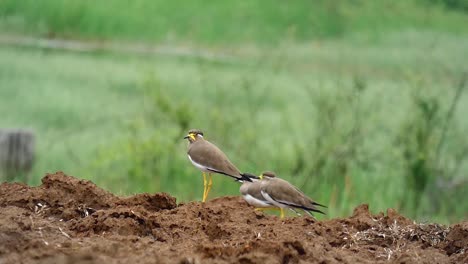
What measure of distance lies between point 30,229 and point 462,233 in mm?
1932

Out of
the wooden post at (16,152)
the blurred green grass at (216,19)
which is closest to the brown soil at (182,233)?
the wooden post at (16,152)

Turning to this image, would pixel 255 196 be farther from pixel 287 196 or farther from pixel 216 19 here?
pixel 216 19

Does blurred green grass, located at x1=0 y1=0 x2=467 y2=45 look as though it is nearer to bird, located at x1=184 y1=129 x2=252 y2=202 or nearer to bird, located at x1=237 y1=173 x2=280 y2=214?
bird, located at x1=184 y1=129 x2=252 y2=202

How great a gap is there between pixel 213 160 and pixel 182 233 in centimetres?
157

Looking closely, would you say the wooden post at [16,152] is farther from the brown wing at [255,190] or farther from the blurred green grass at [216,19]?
the blurred green grass at [216,19]

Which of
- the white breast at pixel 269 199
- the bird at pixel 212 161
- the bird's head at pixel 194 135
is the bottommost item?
the white breast at pixel 269 199

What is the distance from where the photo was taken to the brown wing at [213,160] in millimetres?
6754

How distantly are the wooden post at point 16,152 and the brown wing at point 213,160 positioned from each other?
12.4 feet

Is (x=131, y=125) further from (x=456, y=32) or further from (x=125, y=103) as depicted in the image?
(x=456, y=32)

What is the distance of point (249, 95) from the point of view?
1134cm

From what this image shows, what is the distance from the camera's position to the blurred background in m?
10.5

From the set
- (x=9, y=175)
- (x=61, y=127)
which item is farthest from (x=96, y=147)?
(x=9, y=175)

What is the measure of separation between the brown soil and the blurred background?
153 inches

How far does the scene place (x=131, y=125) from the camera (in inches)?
423
